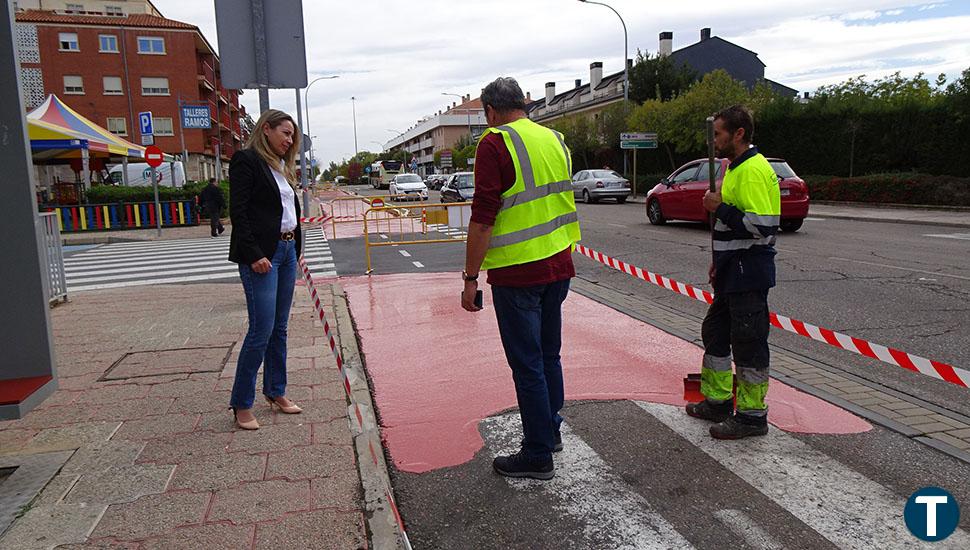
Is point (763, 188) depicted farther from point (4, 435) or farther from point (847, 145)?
point (847, 145)

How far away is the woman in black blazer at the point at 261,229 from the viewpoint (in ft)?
13.5

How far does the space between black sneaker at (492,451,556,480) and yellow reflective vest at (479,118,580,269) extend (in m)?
1.02

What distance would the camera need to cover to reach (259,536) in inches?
118

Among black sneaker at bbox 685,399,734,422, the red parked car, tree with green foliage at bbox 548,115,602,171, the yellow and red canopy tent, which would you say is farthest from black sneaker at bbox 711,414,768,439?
tree with green foliage at bbox 548,115,602,171

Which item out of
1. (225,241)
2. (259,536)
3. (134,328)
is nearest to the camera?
(259,536)

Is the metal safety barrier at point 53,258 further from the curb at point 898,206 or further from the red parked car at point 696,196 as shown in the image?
the curb at point 898,206

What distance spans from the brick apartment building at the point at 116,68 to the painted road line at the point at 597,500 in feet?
166

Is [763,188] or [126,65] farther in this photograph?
[126,65]

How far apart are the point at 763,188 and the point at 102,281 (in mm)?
Answer: 11017

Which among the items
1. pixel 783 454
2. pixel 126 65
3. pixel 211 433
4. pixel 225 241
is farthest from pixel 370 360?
pixel 126 65

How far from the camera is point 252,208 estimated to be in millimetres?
4184

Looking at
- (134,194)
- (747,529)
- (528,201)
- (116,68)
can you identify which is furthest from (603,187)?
(116,68)

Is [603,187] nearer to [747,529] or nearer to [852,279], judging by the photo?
[852,279]

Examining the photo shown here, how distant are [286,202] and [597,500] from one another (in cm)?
257
